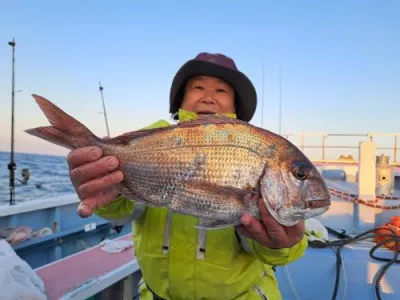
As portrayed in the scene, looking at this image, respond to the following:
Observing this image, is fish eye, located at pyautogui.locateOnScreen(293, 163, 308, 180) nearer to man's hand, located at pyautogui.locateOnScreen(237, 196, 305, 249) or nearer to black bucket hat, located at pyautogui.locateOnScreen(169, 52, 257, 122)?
man's hand, located at pyautogui.locateOnScreen(237, 196, 305, 249)

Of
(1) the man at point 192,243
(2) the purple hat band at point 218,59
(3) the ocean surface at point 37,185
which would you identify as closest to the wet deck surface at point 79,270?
(1) the man at point 192,243

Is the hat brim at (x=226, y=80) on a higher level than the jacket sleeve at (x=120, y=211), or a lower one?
higher

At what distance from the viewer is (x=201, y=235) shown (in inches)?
75.4

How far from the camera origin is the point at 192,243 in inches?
75.0

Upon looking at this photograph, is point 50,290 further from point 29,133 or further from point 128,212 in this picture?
point 29,133

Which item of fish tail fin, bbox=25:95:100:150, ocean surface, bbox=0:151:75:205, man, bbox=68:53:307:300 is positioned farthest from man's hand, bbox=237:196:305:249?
ocean surface, bbox=0:151:75:205

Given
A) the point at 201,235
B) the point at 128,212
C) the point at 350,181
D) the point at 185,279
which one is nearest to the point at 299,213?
the point at 201,235

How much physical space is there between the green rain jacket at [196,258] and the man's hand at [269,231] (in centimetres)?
9

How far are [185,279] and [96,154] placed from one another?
0.85m

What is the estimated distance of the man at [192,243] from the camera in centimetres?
162

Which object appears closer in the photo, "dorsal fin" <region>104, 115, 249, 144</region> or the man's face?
"dorsal fin" <region>104, 115, 249, 144</region>

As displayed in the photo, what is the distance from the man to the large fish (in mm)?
81

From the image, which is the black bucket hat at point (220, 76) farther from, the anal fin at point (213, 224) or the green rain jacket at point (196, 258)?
the anal fin at point (213, 224)

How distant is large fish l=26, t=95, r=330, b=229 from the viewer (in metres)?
1.58
